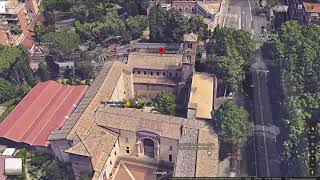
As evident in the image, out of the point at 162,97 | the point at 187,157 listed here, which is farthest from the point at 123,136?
the point at 187,157

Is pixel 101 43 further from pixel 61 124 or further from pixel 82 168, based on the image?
pixel 82 168

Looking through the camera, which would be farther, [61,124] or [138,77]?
[138,77]

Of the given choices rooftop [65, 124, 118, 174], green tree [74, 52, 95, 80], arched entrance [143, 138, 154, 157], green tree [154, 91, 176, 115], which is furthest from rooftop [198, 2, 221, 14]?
rooftop [65, 124, 118, 174]

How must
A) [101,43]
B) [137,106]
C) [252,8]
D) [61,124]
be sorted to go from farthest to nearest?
[252,8], [101,43], [137,106], [61,124]

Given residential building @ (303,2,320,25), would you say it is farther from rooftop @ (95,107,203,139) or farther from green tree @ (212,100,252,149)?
rooftop @ (95,107,203,139)

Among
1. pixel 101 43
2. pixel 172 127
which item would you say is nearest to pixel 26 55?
pixel 101 43

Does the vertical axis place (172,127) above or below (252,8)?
below

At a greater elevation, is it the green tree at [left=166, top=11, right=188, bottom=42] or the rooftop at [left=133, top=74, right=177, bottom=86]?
the green tree at [left=166, top=11, right=188, bottom=42]
